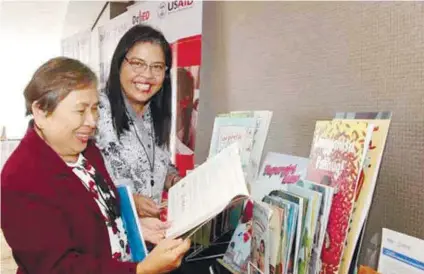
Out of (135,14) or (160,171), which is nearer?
(160,171)

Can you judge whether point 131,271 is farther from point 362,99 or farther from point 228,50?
point 228,50

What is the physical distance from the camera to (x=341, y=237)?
2.46ft

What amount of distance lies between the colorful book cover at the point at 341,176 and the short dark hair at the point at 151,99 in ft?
2.59

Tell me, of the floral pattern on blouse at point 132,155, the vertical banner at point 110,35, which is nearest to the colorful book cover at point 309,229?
the floral pattern on blouse at point 132,155

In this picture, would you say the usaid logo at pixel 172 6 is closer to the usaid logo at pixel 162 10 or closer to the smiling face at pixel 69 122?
the usaid logo at pixel 162 10

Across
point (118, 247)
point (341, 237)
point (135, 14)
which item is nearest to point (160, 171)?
point (118, 247)

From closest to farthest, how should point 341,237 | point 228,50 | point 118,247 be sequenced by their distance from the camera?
point 341,237 < point 118,247 < point 228,50

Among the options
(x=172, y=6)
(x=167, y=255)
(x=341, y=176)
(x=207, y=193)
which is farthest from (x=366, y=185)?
(x=172, y=6)

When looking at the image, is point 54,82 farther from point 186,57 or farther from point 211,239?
point 186,57

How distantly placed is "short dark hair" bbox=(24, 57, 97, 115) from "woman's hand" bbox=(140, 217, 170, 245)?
0.41m

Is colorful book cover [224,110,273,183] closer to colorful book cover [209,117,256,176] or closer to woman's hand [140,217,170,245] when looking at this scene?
colorful book cover [209,117,256,176]

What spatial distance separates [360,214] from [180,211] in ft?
1.19

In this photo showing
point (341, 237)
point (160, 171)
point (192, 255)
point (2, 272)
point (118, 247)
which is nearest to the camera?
point (341, 237)

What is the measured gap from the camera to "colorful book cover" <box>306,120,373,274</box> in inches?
29.3
